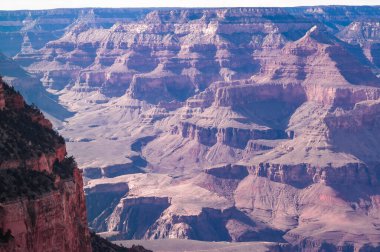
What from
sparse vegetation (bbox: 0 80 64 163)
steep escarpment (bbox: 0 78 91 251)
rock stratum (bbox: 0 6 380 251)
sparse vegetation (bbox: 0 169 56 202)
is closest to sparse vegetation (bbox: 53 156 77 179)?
steep escarpment (bbox: 0 78 91 251)

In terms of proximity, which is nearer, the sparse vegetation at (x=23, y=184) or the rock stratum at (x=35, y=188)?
the rock stratum at (x=35, y=188)

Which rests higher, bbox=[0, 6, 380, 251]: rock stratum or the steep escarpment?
bbox=[0, 6, 380, 251]: rock stratum

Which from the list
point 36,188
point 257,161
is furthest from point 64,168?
point 257,161

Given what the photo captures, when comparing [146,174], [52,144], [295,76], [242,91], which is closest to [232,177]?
[146,174]

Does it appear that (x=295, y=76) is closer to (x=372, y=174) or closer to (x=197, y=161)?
Result: (x=197, y=161)

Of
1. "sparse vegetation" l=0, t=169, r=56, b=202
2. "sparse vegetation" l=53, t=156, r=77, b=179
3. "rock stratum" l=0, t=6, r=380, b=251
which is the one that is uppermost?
"rock stratum" l=0, t=6, r=380, b=251

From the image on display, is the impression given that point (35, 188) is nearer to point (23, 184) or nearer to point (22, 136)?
point (23, 184)

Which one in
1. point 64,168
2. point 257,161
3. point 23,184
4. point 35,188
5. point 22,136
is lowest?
point 35,188

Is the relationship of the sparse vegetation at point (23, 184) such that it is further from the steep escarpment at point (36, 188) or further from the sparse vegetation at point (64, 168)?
the sparse vegetation at point (64, 168)

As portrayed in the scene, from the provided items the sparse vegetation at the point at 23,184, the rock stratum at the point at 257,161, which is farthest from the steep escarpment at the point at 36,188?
the rock stratum at the point at 257,161

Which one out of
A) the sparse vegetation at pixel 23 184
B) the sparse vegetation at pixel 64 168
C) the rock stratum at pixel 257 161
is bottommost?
the sparse vegetation at pixel 23 184

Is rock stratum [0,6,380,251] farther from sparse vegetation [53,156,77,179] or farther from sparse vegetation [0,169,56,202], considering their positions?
sparse vegetation [0,169,56,202]

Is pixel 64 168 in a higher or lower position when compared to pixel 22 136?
lower
